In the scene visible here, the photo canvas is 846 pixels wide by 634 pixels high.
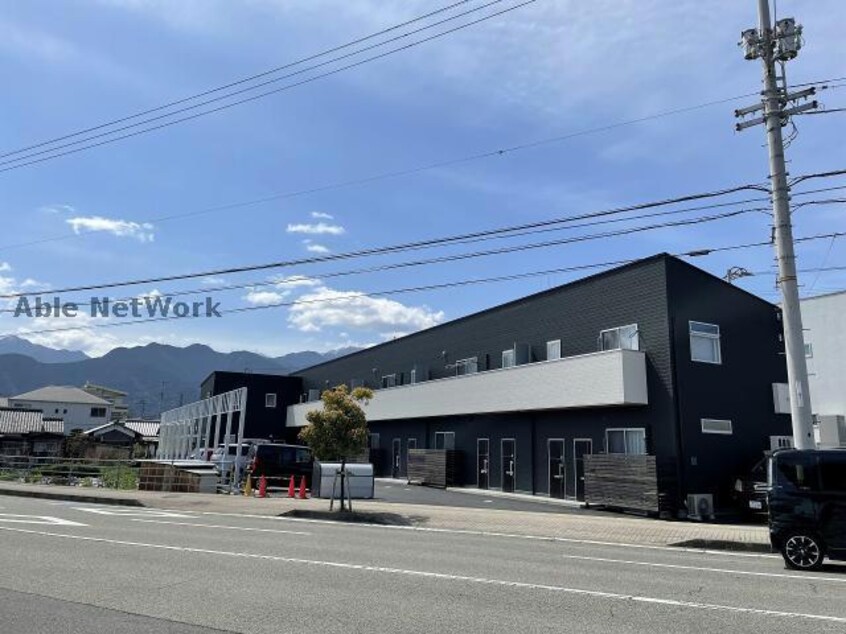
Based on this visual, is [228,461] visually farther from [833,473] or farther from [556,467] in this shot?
[833,473]

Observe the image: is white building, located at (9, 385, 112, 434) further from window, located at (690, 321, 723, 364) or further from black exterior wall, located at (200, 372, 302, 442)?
window, located at (690, 321, 723, 364)

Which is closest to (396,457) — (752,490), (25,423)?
(752,490)

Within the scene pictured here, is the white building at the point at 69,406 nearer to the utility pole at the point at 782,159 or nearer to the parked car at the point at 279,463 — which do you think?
the parked car at the point at 279,463

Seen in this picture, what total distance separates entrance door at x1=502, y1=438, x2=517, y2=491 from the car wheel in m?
17.4

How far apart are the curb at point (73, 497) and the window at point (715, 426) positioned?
17.7m

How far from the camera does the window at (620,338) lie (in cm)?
2436

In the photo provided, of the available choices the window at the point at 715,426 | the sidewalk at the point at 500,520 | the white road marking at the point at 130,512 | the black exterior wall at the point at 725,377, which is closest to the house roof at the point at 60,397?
the sidewalk at the point at 500,520

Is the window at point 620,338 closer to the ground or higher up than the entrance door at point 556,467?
higher up

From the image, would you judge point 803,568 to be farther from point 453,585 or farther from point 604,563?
point 453,585

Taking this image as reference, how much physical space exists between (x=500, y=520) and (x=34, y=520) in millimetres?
10840

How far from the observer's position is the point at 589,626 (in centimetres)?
681

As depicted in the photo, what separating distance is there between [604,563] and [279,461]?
62.3 ft

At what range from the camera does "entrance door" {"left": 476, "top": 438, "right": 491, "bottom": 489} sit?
3000 centimetres

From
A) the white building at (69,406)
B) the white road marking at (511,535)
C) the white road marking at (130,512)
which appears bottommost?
the white road marking at (511,535)
